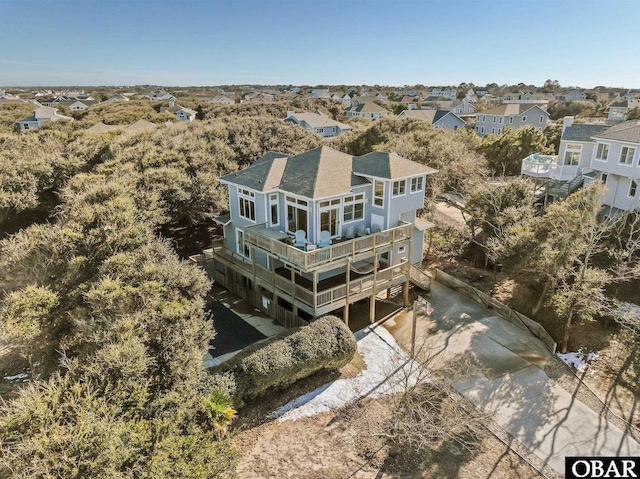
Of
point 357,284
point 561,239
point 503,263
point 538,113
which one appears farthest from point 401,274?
point 538,113

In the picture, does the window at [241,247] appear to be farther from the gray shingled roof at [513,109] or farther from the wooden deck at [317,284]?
the gray shingled roof at [513,109]

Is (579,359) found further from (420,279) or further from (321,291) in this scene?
(321,291)

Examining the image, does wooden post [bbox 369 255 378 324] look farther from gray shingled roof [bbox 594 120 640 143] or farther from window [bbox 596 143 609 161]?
window [bbox 596 143 609 161]

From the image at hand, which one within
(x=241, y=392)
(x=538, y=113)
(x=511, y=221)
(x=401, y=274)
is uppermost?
(x=538, y=113)

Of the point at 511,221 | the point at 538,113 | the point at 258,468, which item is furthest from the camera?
the point at 538,113

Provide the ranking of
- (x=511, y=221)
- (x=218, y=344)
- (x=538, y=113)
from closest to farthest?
(x=218, y=344) → (x=511, y=221) → (x=538, y=113)

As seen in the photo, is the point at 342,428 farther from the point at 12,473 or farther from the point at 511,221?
the point at 511,221

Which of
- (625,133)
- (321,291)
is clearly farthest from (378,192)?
(625,133)
